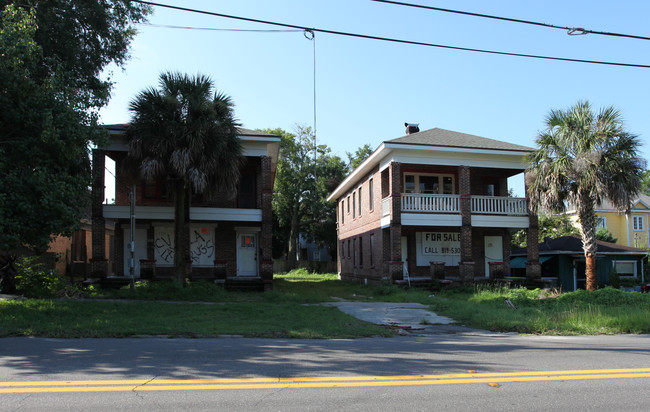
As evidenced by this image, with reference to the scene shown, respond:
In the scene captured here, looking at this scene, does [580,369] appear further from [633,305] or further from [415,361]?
[633,305]

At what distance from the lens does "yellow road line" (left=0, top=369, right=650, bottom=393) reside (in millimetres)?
5434

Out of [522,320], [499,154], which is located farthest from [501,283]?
[522,320]

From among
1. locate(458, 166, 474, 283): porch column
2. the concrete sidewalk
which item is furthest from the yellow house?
the concrete sidewalk

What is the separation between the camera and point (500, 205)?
23.1 m

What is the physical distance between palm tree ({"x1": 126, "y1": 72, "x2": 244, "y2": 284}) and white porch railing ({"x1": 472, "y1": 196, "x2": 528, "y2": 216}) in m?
11.9

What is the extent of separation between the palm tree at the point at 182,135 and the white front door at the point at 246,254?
17.1 feet

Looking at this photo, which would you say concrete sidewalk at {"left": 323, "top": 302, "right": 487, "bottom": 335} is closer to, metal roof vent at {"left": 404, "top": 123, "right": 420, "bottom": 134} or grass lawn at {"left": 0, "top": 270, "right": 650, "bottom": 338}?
grass lawn at {"left": 0, "top": 270, "right": 650, "bottom": 338}

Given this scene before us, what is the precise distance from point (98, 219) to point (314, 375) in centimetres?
1612

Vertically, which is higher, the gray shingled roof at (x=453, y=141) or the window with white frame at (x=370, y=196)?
the gray shingled roof at (x=453, y=141)

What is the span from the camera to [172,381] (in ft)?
18.9

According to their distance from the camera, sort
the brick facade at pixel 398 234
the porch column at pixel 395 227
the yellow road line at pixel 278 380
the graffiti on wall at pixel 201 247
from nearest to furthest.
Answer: the yellow road line at pixel 278 380 < the porch column at pixel 395 227 < the brick facade at pixel 398 234 < the graffiti on wall at pixel 201 247

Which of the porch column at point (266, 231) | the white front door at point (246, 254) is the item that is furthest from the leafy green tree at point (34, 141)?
the white front door at point (246, 254)

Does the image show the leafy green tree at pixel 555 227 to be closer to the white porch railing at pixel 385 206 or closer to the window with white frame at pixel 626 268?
the window with white frame at pixel 626 268

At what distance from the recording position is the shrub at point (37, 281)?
48.7 feet
